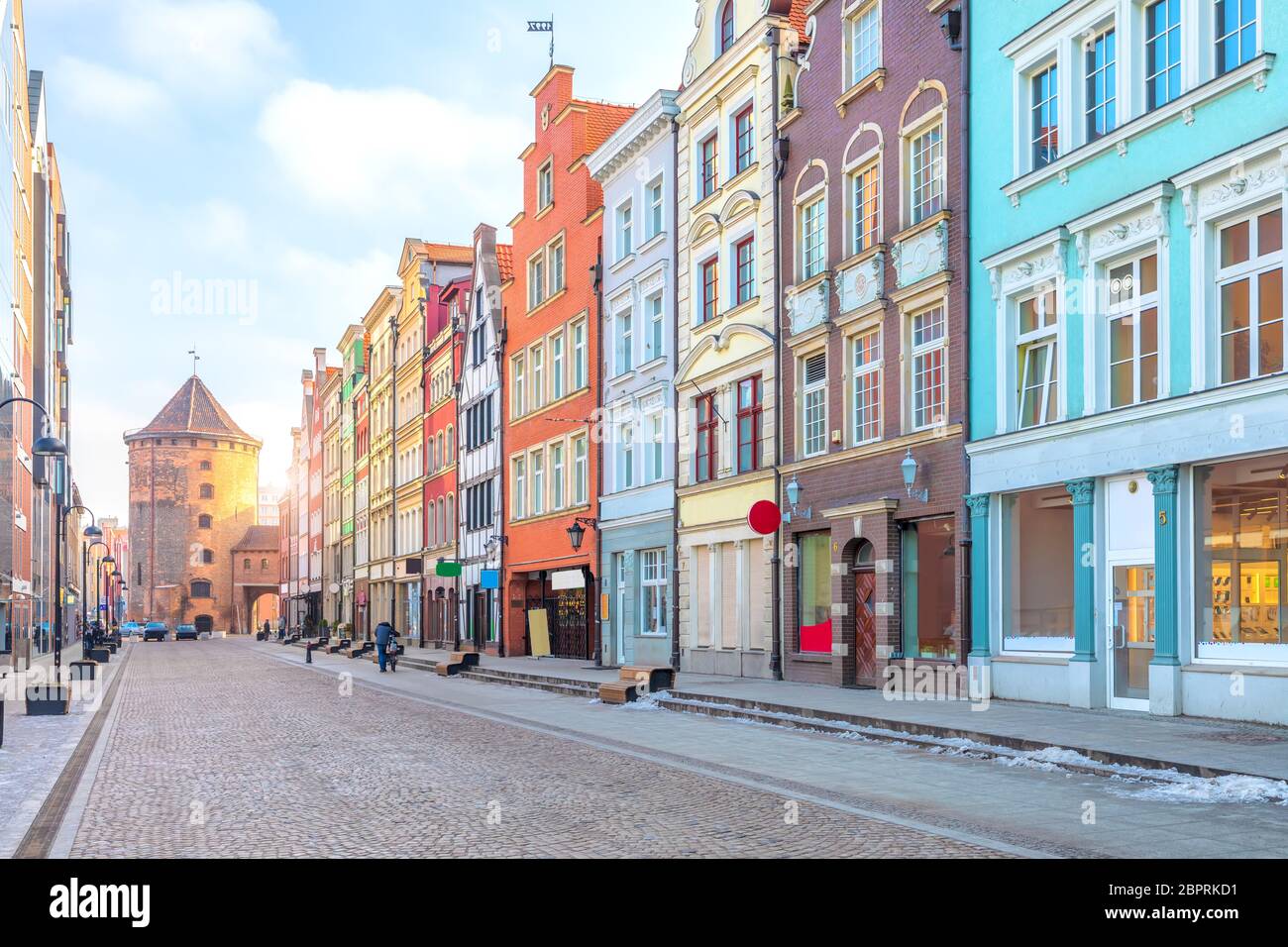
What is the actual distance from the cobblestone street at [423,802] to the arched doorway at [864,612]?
7.77 m

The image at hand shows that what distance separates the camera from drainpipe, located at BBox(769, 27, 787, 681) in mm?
28094

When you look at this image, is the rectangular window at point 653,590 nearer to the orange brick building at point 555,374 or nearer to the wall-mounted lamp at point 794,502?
the orange brick building at point 555,374

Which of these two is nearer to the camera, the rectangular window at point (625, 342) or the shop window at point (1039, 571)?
the shop window at point (1039, 571)

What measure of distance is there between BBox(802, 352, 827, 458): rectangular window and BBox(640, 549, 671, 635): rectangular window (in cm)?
769

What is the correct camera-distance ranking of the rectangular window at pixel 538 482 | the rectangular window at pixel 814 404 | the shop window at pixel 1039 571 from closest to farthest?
the shop window at pixel 1039 571
the rectangular window at pixel 814 404
the rectangular window at pixel 538 482

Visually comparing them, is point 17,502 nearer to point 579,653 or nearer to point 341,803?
point 579,653

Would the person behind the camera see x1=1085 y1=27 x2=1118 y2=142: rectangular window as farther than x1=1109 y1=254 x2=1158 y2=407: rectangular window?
Yes

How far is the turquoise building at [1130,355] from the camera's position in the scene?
16.5 metres

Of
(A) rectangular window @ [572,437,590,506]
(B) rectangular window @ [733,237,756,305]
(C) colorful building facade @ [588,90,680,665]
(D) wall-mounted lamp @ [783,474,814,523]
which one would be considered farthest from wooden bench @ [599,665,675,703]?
(A) rectangular window @ [572,437,590,506]

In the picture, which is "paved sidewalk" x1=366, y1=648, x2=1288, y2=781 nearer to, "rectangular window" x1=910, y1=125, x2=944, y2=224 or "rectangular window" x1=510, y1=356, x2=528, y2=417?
"rectangular window" x1=910, y1=125, x2=944, y2=224

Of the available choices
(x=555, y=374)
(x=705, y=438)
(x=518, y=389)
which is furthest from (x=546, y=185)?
(x=705, y=438)

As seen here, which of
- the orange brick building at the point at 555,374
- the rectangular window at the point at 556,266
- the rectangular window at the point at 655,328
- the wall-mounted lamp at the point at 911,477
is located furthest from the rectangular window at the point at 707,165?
the wall-mounted lamp at the point at 911,477

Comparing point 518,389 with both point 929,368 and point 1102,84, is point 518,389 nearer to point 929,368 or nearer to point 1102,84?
point 929,368

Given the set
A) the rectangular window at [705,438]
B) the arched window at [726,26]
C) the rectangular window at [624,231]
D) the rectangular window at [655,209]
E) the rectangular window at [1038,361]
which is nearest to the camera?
the rectangular window at [1038,361]
